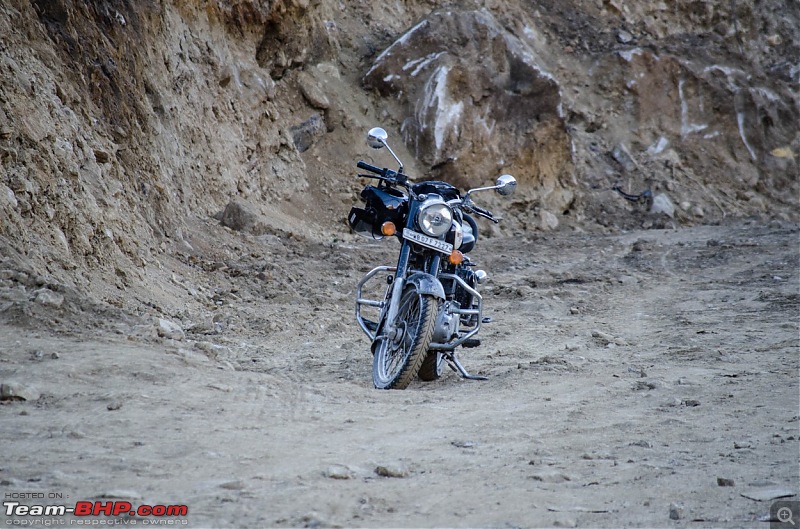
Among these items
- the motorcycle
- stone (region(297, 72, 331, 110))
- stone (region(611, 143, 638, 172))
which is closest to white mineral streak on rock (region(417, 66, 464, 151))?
stone (region(297, 72, 331, 110))

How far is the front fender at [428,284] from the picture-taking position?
5.56m

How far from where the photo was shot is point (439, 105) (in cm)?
1798

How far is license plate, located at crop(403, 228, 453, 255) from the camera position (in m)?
5.81

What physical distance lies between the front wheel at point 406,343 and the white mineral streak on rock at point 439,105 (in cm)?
1235

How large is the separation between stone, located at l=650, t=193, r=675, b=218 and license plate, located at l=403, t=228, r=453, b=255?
1598 cm

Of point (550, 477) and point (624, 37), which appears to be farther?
point (624, 37)

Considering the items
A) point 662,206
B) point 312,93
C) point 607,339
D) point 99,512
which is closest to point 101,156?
point 607,339

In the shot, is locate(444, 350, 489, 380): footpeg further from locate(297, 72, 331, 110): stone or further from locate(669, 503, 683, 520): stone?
locate(297, 72, 331, 110): stone

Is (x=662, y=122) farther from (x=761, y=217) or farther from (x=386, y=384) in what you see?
(x=386, y=384)

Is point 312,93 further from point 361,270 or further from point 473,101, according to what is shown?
point 361,270

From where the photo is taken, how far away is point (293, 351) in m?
7.12

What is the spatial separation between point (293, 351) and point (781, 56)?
24.9m

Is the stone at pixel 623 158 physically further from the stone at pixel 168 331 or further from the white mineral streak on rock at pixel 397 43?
the stone at pixel 168 331

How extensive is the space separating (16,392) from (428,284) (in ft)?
8.08
